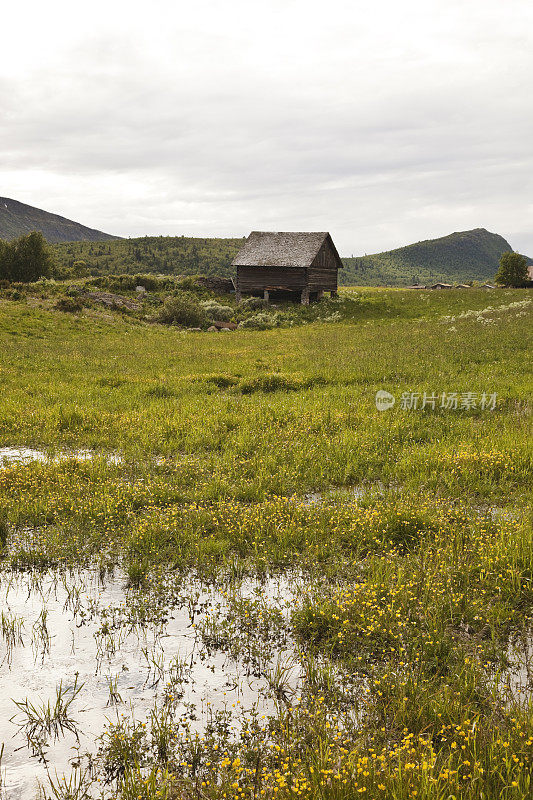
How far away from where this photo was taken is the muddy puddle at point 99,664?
3.12 m

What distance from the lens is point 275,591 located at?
4.79 m

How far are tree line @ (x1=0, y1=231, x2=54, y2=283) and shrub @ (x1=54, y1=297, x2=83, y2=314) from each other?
28.2 m

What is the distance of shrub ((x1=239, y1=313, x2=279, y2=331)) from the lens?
3682 centimetres

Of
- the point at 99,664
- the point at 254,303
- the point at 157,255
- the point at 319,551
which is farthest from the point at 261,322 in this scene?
the point at 157,255

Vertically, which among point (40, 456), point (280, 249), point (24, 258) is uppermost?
point (280, 249)

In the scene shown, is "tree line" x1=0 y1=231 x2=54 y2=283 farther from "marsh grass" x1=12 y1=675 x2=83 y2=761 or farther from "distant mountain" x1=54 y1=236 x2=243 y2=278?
"marsh grass" x1=12 y1=675 x2=83 y2=761

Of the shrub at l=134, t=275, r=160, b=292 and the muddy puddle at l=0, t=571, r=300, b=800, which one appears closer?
the muddy puddle at l=0, t=571, r=300, b=800

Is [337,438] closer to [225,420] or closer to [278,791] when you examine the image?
[225,420]

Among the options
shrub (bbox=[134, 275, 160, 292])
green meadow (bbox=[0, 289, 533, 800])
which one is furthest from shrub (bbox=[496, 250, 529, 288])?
green meadow (bbox=[0, 289, 533, 800])

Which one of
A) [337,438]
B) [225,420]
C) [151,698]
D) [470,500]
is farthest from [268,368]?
[151,698]

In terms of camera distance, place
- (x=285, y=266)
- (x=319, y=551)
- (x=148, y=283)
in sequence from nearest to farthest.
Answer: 1. (x=319, y=551)
2. (x=285, y=266)
3. (x=148, y=283)

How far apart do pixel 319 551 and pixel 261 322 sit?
3320 centimetres

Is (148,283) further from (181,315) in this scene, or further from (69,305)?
(69,305)

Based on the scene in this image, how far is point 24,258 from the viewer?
2226 inches
